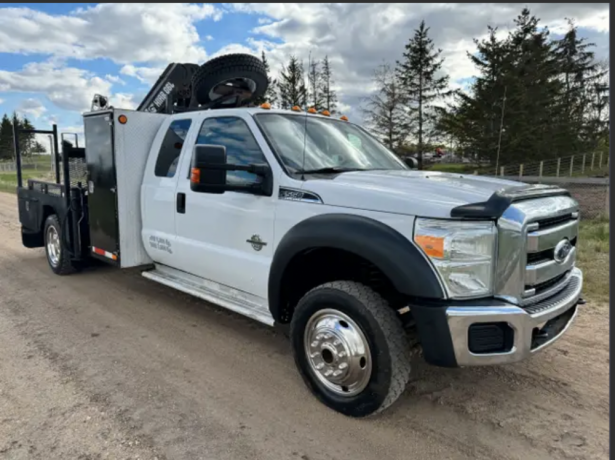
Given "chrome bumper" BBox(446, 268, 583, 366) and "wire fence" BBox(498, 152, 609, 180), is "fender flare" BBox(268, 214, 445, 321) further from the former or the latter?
"wire fence" BBox(498, 152, 609, 180)

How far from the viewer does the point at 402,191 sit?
2.94m

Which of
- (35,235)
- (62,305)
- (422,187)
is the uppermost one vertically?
(422,187)

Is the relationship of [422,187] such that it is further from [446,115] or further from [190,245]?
[446,115]

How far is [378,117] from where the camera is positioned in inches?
1195

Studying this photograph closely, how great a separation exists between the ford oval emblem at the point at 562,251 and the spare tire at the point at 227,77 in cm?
379

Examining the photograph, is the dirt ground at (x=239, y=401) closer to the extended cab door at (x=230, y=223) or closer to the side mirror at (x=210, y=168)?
the extended cab door at (x=230, y=223)

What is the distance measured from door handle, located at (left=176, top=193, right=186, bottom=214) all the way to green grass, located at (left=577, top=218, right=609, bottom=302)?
4.47 m

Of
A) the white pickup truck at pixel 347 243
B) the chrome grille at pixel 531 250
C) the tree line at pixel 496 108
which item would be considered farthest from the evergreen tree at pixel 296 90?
the tree line at pixel 496 108

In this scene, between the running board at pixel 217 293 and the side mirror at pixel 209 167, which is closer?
the side mirror at pixel 209 167

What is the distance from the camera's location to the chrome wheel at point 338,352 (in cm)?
297

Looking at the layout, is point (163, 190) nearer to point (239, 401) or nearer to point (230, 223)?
point (230, 223)

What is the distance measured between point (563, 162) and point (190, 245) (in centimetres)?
3284

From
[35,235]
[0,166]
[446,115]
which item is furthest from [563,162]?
[0,166]

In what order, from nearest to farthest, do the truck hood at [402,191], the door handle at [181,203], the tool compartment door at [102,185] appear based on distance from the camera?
the truck hood at [402,191]
the door handle at [181,203]
the tool compartment door at [102,185]
